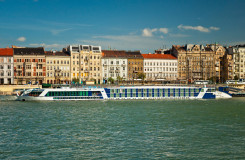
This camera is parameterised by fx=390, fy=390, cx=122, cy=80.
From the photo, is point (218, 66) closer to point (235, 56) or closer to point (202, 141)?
point (235, 56)

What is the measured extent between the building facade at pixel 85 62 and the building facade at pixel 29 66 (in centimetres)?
821

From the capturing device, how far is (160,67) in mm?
114250

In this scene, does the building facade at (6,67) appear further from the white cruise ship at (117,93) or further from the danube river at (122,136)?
the danube river at (122,136)

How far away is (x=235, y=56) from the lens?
398ft

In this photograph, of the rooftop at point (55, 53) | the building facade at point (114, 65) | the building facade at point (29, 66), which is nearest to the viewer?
the building facade at point (29, 66)

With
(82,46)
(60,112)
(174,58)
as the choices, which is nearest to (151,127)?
(60,112)

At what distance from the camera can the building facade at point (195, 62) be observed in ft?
382

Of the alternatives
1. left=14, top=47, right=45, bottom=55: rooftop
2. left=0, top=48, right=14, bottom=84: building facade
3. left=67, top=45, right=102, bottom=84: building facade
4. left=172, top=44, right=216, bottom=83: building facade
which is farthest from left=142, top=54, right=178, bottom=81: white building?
left=0, top=48, right=14, bottom=84: building facade

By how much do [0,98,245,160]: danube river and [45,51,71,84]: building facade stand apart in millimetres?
61645

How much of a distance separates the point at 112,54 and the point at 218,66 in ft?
111

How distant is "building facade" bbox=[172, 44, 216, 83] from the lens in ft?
382

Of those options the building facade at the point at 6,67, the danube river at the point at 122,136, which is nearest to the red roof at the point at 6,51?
the building facade at the point at 6,67

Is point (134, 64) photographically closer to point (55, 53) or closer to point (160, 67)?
point (160, 67)

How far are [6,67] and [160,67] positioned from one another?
142ft
